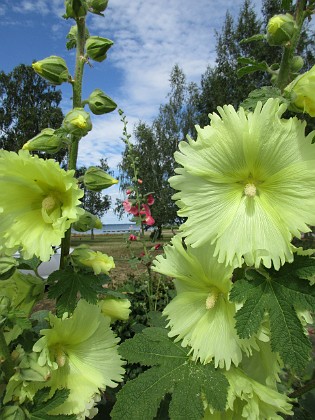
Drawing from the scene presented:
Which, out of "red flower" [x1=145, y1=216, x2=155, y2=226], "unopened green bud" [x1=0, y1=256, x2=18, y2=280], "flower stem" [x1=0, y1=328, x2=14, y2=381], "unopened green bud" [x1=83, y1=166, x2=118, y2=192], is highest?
"red flower" [x1=145, y1=216, x2=155, y2=226]

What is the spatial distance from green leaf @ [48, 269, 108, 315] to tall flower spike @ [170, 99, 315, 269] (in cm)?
31

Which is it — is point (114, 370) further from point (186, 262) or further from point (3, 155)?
point (3, 155)

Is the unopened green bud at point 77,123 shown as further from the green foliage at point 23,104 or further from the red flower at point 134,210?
the green foliage at point 23,104

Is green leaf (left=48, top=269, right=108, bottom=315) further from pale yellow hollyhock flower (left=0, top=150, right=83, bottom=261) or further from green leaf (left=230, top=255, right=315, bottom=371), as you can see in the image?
green leaf (left=230, top=255, right=315, bottom=371)

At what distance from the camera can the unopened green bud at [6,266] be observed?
1022 millimetres

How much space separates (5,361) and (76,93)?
0.73 meters

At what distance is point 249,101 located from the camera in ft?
3.08

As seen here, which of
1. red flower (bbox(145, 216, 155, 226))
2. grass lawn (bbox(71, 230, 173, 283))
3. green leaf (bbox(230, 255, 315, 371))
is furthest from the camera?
grass lawn (bbox(71, 230, 173, 283))

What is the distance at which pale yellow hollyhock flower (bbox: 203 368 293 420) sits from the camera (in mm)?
889

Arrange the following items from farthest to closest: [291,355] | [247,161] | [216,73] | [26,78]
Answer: [26,78], [216,73], [247,161], [291,355]

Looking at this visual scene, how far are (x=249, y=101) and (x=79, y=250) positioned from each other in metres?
0.58

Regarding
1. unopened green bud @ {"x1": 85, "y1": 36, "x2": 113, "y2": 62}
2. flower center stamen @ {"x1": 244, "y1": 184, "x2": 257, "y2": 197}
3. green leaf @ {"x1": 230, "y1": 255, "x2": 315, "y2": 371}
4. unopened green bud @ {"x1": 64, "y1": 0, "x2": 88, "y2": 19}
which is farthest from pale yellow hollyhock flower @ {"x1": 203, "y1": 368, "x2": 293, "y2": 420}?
unopened green bud @ {"x1": 64, "y1": 0, "x2": 88, "y2": 19}

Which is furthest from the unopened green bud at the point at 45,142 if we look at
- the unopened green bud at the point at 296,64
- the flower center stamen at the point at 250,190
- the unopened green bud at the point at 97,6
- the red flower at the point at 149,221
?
the red flower at the point at 149,221

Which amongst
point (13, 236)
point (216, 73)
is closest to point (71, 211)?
point (13, 236)
